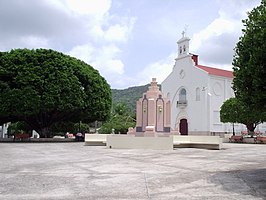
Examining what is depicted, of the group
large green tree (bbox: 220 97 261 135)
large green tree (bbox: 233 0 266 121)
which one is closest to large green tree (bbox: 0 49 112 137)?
large green tree (bbox: 220 97 261 135)

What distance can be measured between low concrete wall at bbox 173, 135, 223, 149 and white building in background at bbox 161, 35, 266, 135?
1742 centimetres

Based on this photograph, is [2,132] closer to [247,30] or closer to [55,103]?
[55,103]

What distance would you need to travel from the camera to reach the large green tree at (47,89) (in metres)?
28.2

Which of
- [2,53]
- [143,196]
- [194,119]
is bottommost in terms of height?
[143,196]

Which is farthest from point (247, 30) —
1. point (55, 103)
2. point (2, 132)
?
point (2, 132)

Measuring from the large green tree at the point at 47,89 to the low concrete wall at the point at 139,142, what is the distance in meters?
9.67

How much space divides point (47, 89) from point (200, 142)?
1479cm

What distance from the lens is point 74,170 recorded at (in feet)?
33.1

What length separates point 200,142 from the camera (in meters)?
22.8

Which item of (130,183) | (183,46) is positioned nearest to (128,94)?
(183,46)

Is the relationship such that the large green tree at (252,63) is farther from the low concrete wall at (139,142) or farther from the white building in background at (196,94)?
the white building in background at (196,94)

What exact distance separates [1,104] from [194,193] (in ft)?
81.9

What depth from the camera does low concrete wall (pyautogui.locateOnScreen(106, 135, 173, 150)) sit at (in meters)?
20.1

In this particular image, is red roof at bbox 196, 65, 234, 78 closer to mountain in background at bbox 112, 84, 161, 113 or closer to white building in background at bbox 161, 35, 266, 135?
white building in background at bbox 161, 35, 266, 135
